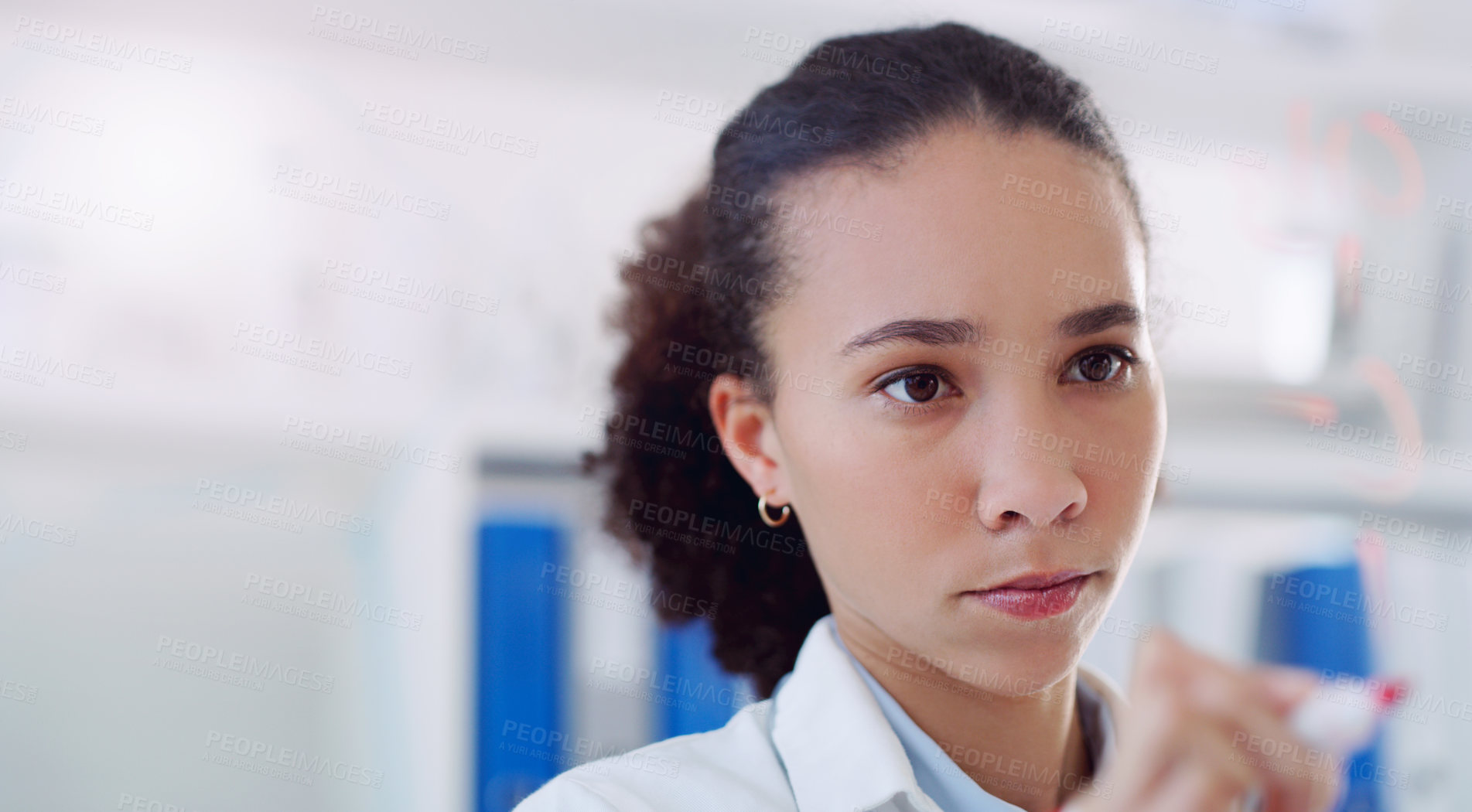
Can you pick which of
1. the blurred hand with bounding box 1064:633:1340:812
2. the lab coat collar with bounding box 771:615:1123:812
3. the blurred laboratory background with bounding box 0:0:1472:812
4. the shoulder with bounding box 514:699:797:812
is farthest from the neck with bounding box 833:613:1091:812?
the blurred laboratory background with bounding box 0:0:1472:812

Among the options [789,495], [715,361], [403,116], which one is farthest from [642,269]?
[403,116]

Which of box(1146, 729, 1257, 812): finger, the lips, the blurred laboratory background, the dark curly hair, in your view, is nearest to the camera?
box(1146, 729, 1257, 812): finger

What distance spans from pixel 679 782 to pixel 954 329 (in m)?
0.46

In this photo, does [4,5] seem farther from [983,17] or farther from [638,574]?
[983,17]

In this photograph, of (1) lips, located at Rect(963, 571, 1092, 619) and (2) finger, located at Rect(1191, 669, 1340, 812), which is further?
(1) lips, located at Rect(963, 571, 1092, 619)

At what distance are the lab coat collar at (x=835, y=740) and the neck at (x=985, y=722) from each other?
3 cm

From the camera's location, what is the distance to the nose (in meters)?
0.84

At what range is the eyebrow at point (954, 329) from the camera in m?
0.88

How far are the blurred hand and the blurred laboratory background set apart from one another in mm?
930

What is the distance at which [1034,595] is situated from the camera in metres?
0.87

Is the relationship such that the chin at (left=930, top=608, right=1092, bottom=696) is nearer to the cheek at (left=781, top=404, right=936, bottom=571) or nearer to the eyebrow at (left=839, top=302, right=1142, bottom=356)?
the cheek at (left=781, top=404, right=936, bottom=571)

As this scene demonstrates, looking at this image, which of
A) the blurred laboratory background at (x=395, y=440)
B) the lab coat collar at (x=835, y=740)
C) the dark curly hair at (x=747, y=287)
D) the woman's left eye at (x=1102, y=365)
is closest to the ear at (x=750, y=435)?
the dark curly hair at (x=747, y=287)

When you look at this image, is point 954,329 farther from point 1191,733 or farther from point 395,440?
point 395,440

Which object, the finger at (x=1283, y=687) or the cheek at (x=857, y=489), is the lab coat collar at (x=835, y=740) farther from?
the finger at (x=1283, y=687)
